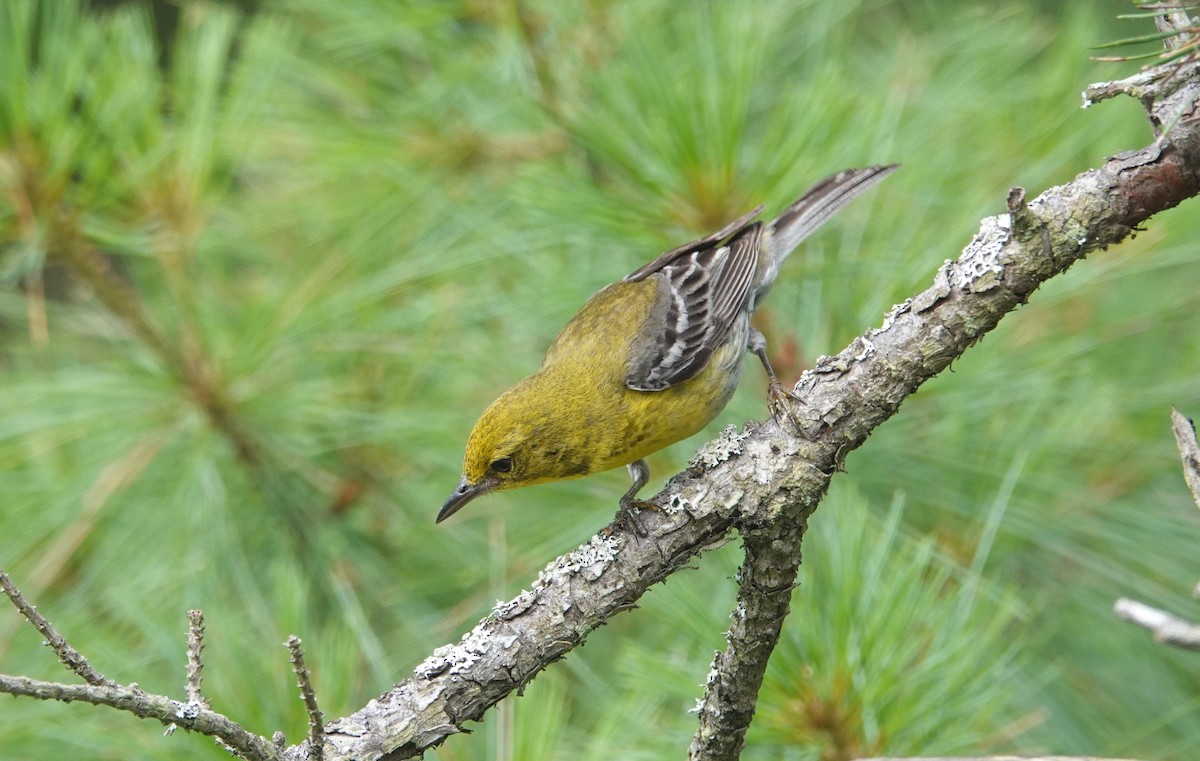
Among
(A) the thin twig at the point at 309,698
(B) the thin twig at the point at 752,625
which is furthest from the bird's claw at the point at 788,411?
(A) the thin twig at the point at 309,698

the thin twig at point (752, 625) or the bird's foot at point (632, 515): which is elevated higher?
the bird's foot at point (632, 515)

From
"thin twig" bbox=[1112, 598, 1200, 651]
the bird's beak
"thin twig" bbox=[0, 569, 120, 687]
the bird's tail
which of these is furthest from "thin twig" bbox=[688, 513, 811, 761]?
the bird's tail

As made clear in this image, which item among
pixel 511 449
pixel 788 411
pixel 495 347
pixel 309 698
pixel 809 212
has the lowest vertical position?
pixel 309 698

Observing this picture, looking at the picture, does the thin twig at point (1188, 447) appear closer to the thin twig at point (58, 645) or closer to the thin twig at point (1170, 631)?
the thin twig at point (1170, 631)

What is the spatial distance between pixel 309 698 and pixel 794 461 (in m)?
0.87

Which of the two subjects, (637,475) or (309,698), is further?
(637,475)

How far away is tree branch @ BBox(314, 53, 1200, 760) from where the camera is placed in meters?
1.86

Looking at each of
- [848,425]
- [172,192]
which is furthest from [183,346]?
[848,425]

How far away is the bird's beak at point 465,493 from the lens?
2.95m

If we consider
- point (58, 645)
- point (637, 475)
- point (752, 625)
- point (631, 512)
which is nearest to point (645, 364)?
point (637, 475)

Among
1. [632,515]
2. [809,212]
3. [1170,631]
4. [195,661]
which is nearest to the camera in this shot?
[1170,631]

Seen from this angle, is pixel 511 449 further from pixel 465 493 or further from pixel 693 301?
pixel 693 301

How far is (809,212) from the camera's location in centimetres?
326

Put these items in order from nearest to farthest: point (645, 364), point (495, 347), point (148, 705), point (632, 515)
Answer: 1. point (148, 705)
2. point (632, 515)
3. point (645, 364)
4. point (495, 347)
